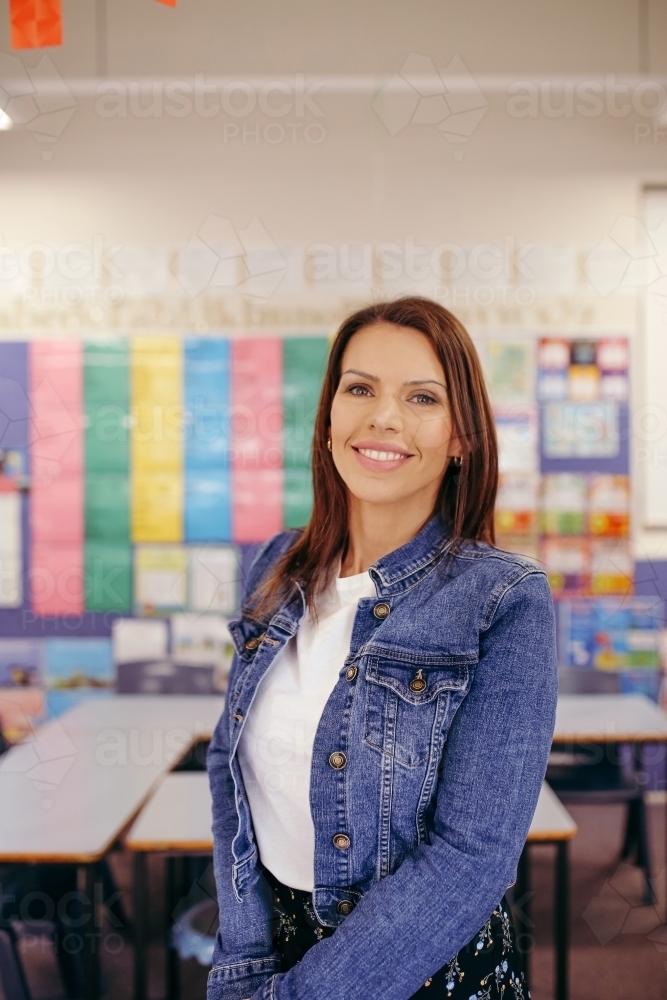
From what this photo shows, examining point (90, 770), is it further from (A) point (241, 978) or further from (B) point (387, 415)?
(B) point (387, 415)

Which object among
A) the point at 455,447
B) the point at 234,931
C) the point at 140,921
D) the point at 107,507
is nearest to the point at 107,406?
the point at 107,507

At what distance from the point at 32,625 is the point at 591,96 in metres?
2.20

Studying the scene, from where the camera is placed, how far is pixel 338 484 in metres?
1.31

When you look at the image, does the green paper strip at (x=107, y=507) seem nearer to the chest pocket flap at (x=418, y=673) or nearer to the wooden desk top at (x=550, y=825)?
the wooden desk top at (x=550, y=825)

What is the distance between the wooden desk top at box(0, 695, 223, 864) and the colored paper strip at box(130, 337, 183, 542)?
1.79ft

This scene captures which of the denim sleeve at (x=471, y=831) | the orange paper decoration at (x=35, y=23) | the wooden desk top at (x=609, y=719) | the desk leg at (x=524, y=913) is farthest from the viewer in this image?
the wooden desk top at (x=609, y=719)

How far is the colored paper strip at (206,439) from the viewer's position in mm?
2455

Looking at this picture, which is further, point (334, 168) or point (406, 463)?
point (334, 168)

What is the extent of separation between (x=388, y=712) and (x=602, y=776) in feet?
6.20

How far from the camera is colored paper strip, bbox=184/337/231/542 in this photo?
246 cm

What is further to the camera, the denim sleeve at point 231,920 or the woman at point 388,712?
the denim sleeve at point 231,920

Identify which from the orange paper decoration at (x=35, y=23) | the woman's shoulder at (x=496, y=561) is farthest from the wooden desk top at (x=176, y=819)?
the orange paper decoration at (x=35, y=23)

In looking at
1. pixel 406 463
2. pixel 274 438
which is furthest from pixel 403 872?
pixel 274 438

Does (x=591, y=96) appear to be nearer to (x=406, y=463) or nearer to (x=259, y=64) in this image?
(x=259, y=64)
